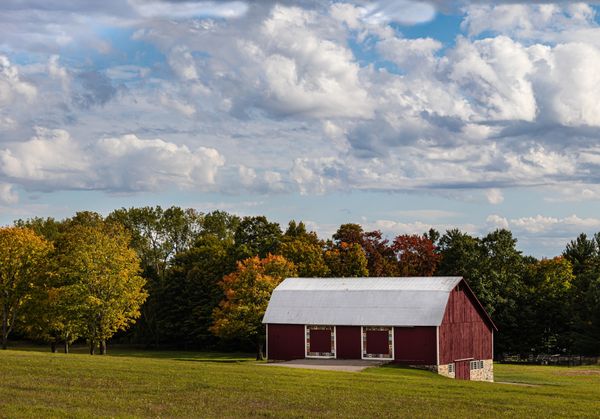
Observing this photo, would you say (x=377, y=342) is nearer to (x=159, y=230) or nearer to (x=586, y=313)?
(x=586, y=313)

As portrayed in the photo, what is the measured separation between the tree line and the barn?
295 inches

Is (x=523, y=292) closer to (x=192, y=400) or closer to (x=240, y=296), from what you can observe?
(x=240, y=296)

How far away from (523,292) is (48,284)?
46042mm

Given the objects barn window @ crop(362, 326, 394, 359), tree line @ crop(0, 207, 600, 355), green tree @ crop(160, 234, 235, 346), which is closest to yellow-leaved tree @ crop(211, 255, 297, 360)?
tree line @ crop(0, 207, 600, 355)

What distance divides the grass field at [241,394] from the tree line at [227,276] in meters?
23.5

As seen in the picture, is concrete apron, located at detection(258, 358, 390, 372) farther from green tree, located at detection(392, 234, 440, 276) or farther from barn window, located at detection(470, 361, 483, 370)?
green tree, located at detection(392, 234, 440, 276)

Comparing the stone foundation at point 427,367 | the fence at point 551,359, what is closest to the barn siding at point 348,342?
the stone foundation at point 427,367

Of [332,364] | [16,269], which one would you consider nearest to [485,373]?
[332,364]

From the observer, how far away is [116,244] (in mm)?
69250

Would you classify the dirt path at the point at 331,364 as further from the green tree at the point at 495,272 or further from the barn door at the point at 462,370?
the green tree at the point at 495,272

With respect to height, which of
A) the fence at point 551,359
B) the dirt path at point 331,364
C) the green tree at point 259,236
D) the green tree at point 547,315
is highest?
the green tree at point 259,236

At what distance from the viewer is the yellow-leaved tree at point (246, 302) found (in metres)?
68.9

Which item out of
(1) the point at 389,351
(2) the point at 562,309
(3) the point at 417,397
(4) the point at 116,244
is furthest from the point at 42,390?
(2) the point at 562,309

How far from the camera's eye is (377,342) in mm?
58031
